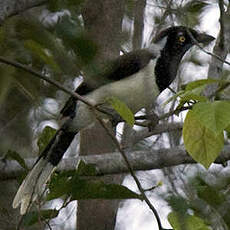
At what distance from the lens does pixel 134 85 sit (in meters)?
2.41

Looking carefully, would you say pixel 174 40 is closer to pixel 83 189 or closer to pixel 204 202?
pixel 83 189

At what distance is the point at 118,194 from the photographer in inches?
58.4

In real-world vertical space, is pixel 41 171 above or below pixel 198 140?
below

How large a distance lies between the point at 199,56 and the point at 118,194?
159cm

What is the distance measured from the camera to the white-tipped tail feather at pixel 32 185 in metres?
1.91

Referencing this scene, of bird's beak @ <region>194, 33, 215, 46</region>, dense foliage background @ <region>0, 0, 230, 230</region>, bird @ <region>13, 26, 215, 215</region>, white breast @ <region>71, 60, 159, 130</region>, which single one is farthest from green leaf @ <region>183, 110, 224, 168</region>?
bird's beak @ <region>194, 33, 215, 46</region>

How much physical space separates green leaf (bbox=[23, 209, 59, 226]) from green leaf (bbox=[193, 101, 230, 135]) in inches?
23.9

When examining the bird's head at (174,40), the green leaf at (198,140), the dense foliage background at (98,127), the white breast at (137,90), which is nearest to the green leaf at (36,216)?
the dense foliage background at (98,127)

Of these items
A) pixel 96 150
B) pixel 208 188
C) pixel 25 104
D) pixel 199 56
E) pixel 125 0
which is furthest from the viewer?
pixel 199 56

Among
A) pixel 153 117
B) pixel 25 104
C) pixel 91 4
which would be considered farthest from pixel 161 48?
pixel 25 104

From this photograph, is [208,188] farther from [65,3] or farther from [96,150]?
[96,150]

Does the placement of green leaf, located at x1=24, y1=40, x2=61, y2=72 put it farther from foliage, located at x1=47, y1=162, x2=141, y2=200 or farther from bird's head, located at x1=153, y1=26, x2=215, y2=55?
bird's head, located at x1=153, y1=26, x2=215, y2=55

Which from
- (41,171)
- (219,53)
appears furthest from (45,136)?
(219,53)

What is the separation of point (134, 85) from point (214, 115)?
1346 millimetres
